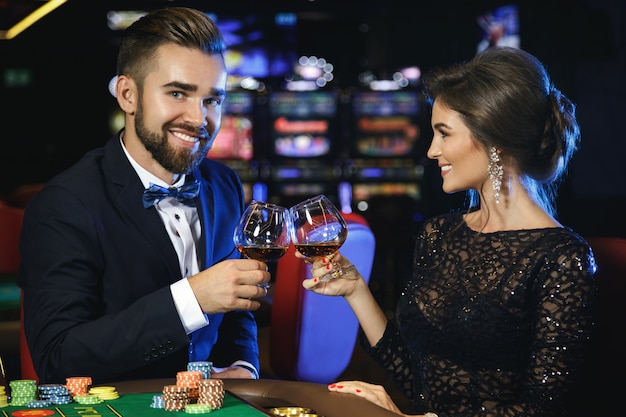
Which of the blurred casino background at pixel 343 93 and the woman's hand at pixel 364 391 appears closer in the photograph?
the woman's hand at pixel 364 391

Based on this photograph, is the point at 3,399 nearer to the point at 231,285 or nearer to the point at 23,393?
the point at 23,393

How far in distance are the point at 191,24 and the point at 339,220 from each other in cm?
71

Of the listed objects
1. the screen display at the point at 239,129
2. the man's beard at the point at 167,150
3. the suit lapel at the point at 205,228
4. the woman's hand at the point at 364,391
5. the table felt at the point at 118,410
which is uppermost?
the screen display at the point at 239,129

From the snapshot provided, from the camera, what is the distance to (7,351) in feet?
8.95

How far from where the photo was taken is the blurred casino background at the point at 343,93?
7375 mm

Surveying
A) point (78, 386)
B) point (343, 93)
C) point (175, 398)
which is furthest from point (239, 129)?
point (175, 398)

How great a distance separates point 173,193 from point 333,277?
0.54 m

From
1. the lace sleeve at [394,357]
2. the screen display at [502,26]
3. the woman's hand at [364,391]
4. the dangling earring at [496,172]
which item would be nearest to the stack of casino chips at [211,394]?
the woman's hand at [364,391]

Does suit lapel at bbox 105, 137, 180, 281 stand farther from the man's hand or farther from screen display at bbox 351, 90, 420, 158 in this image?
screen display at bbox 351, 90, 420, 158

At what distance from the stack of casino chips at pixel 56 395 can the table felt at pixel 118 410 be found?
0.6 inches

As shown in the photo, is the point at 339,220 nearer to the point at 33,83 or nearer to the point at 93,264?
the point at 93,264

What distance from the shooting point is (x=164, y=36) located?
2.24 m

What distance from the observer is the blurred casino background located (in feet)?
24.2

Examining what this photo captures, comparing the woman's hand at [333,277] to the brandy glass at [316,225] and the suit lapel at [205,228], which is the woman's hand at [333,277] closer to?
the brandy glass at [316,225]
